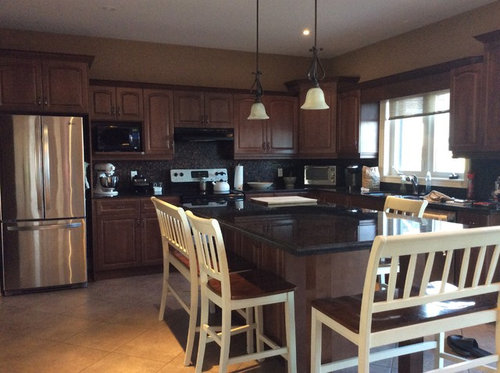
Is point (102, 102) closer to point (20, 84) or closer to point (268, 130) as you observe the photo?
point (20, 84)

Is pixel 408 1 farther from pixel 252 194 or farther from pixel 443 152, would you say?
pixel 252 194

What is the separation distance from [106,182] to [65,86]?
1.04m

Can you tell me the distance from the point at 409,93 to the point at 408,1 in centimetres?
98

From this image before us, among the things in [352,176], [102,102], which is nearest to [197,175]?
[102,102]

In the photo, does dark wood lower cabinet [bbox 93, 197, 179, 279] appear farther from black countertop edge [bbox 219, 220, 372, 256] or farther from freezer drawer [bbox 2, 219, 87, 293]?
black countertop edge [bbox 219, 220, 372, 256]

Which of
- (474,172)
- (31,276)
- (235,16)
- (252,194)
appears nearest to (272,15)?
(235,16)

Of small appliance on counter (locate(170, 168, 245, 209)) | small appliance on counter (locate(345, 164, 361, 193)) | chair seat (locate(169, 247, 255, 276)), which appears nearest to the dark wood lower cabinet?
small appliance on counter (locate(170, 168, 245, 209))

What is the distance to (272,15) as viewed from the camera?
416 cm

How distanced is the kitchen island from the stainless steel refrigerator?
1.88 metres

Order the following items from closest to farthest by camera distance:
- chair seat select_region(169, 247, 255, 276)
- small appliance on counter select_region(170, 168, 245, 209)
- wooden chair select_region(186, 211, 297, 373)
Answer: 1. wooden chair select_region(186, 211, 297, 373)
2. chair seat select_region(169, 247, 255, 276)
3. small appliance on counter select_region(170, 168, 245, 209)

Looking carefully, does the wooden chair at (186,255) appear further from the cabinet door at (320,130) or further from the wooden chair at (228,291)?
the cabinet door at (320,130)

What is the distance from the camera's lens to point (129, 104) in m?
4.64

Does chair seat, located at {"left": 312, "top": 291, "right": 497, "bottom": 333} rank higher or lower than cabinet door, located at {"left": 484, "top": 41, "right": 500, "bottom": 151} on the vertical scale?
lower

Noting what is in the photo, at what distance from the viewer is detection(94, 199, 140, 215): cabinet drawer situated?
4.32 m
